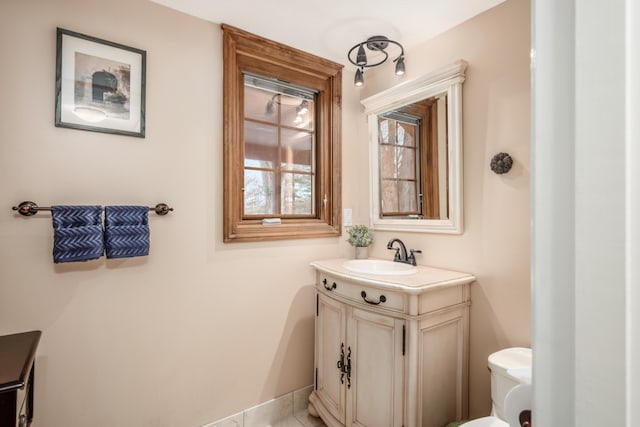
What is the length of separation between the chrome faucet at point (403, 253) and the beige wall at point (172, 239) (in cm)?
6

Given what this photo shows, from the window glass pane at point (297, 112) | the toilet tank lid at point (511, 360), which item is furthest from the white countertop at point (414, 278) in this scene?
the window glass pane at point (297, 112)

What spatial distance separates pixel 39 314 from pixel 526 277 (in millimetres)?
2260

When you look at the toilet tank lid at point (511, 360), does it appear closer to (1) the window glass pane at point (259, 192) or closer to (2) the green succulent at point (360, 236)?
(2) the green succulent at point (360, 236)

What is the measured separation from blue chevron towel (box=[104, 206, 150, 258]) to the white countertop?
0.99 meters

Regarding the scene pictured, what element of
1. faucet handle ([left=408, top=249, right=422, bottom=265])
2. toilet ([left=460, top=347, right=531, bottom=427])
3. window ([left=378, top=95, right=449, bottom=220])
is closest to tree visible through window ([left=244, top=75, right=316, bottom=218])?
window ([left=378, top=95, right=449, bottom=220])

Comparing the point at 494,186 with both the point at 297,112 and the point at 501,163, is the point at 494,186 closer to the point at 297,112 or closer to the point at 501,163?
the point at 501,163

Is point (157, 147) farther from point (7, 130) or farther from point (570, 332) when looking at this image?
point (570, 332)

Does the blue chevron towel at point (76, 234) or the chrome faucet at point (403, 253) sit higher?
the blue chevron towel at point (76, 234)

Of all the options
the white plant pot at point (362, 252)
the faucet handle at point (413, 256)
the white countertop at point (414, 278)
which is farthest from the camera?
the white plant pot at point (362, 252)

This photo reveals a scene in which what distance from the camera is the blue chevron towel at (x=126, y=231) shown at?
1.52m

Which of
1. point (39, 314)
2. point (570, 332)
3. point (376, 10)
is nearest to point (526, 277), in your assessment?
point (570, 332)

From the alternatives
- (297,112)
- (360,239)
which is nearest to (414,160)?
(360,239)

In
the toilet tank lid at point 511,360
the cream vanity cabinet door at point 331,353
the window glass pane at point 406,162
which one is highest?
the window glass pane at point 406,162

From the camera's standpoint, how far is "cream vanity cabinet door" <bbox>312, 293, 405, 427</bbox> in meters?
1.57
